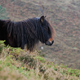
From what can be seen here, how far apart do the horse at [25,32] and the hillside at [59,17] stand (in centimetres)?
434

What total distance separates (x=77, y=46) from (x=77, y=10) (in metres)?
8.21

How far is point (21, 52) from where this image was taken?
4.51m

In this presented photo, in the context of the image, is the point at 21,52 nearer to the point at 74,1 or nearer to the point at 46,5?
the point at 46,5

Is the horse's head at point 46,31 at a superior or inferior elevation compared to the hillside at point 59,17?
superior

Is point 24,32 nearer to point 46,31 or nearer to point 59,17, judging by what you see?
point 46,31

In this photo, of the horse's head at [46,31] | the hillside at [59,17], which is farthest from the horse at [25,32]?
the hillside at [59,17]

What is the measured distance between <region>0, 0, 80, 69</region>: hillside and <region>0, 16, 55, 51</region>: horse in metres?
4.34

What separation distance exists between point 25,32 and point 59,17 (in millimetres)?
12889

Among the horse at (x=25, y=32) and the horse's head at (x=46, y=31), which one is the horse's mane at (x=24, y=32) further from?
the horse's head at (x=46, y=31)

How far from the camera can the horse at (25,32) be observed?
199 inches

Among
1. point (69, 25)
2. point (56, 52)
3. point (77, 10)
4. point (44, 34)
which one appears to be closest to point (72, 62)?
point (56, 52)

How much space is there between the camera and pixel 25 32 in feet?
17.5

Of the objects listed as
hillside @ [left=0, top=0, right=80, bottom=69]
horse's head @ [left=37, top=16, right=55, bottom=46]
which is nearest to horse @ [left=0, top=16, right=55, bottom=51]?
horse's head @ [left=37, top=16, right=55, bottom=46]

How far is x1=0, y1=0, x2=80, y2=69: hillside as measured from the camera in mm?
11172
